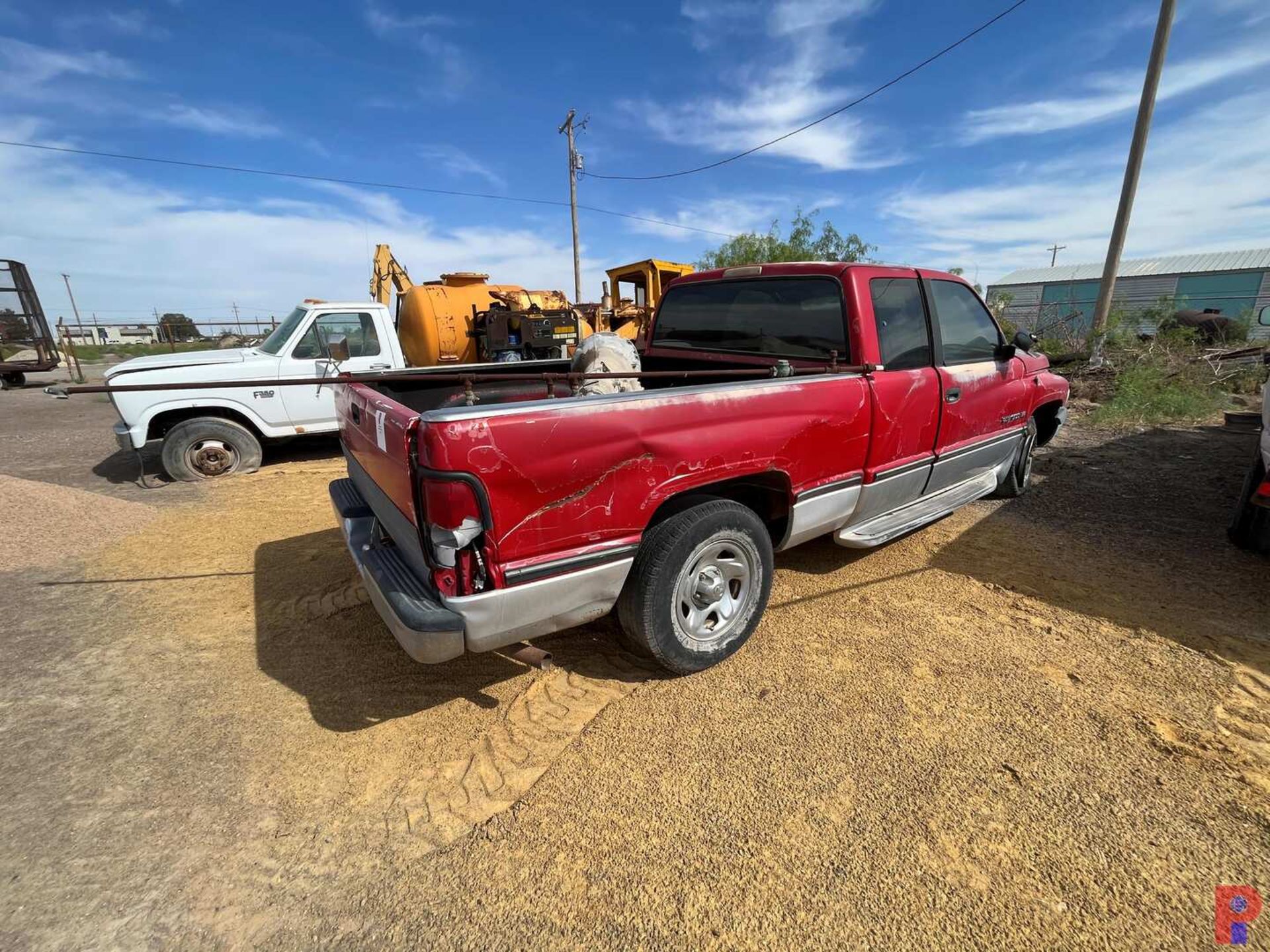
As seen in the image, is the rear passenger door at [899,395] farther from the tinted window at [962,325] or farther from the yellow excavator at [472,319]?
the yellow excavator at [472,319]

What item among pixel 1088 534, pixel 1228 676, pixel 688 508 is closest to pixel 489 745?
pixel 688 508

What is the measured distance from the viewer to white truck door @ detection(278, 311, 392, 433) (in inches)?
261

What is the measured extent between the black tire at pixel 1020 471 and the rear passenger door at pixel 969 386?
566 mm

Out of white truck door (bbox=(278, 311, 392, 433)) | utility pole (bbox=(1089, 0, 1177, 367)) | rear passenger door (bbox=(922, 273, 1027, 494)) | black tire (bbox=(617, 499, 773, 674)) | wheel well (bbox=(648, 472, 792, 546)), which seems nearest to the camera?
black tire (bbox=(617, 499, 773, 674))

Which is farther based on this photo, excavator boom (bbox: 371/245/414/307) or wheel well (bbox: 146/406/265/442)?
excavator boom (bbox: 371/245/414/307)

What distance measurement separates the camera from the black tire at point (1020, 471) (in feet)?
16.6

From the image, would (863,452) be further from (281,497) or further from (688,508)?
(281,497)

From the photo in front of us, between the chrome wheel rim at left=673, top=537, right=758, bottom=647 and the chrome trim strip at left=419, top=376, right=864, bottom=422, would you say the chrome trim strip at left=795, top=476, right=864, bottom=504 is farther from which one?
the chrome trim strip at left=419, top=376, right=864, bottom=422

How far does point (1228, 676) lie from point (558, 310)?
11.7 m

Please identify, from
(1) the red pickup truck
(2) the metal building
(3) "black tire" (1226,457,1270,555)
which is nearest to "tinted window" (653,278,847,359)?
(1) the red pickup truck

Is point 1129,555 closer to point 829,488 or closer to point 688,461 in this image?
point 829,488

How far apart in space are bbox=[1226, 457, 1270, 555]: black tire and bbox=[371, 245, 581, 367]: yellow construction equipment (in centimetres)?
993

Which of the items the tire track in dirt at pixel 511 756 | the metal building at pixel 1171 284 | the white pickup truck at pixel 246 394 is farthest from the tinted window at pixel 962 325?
the metal building at pixel 1171 284

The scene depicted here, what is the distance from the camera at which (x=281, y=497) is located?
5793mm
